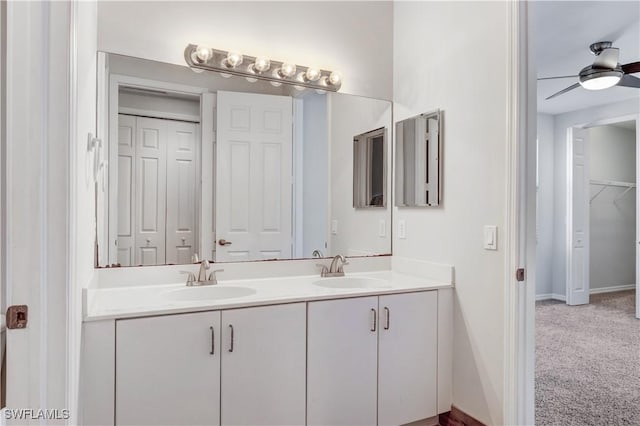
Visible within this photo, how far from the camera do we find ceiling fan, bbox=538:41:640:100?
2.98 meters

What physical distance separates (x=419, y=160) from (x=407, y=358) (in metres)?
1.12

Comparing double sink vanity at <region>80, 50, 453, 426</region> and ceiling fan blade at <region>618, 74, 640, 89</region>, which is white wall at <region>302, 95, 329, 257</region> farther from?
ceiling fan blade at <region>618, 74, 640, 89</region>

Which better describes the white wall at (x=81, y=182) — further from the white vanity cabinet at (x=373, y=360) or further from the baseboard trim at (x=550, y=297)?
the baseboard trim at (x=550, y=297)

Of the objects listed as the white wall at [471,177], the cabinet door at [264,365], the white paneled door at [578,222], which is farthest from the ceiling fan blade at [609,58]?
the cabinet door at [264,365]

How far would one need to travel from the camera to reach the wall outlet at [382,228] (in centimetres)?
263

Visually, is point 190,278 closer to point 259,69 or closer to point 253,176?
point 253,176

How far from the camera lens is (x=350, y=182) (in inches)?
103

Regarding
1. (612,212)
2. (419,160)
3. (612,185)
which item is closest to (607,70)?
(419,160)

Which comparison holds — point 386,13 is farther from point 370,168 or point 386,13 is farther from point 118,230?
point 118,230

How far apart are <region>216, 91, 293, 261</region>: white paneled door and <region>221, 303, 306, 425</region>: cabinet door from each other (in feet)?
1.97

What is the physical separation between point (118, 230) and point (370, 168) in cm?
153

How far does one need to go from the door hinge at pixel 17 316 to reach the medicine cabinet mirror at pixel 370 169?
1.87m

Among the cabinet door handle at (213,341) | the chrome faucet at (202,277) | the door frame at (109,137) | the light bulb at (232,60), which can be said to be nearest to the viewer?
the cabinet door handle at (213,341)

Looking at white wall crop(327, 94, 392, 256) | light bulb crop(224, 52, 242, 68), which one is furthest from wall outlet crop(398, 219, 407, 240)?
light bulb crop(224, 52, 242, 68)
